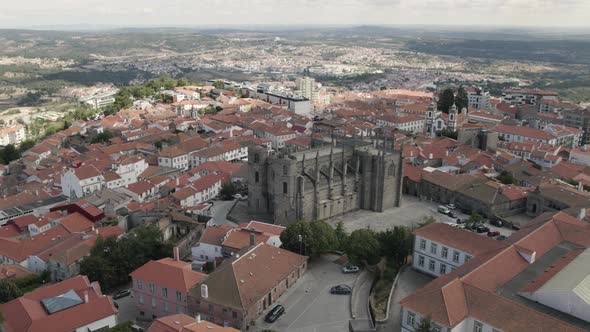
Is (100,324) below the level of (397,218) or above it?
above

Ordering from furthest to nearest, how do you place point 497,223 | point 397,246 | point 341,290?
point 497,223, point 397,246, point 341,290

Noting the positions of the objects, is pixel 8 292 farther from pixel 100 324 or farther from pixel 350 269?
pixel 350 269

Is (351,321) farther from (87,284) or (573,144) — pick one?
(573,144)

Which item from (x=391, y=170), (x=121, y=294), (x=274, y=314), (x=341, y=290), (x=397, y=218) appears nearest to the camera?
(x=274, y=314)

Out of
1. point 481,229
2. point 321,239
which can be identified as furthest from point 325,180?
point 481,229

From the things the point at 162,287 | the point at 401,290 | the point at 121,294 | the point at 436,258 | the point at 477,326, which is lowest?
the point at 121,294

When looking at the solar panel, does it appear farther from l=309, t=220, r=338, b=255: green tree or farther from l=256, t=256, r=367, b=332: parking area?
l=309, t=220, r=338, b=255: green tree

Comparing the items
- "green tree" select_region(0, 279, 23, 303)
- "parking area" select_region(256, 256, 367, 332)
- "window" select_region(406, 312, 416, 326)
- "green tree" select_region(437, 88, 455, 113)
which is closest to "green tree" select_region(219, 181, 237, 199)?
"parking area" select_region(256, 256, 367, 332)

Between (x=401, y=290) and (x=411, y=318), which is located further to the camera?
(x=401, y=290)
